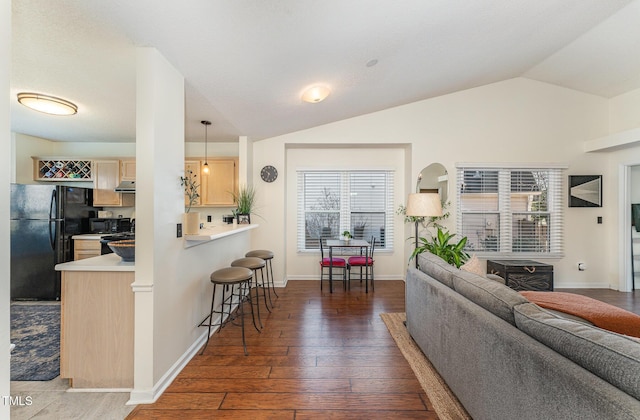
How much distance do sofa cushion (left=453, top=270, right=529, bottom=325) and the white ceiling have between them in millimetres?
2072

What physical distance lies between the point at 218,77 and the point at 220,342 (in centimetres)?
255

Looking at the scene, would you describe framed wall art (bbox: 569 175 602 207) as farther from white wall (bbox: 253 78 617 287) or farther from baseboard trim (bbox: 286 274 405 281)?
baseboard trim (bbox: 286 274 405 281)

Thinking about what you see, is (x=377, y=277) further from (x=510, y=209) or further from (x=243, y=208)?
(x=243, y=208)

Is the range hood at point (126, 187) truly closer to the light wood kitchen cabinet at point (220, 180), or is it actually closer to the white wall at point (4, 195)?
the light wood kitchen cabinet at point (220, 180)

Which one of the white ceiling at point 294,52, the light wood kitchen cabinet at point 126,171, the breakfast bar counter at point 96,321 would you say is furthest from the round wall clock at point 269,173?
the breakfast bar counter at point 96,321

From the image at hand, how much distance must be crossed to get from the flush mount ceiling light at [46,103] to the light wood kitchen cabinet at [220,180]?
5.96 ft

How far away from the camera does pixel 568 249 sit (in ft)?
14.6

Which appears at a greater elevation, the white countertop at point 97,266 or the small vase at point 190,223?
the small vase at point 190,223

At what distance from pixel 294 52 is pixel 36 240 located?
14.4 ft

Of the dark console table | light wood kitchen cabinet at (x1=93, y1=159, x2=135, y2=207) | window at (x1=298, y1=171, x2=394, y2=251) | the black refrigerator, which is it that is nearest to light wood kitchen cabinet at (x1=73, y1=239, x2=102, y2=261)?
the black refrigerator

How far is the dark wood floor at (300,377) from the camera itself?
1.75 meters

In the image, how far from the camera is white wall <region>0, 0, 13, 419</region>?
874 millimetres

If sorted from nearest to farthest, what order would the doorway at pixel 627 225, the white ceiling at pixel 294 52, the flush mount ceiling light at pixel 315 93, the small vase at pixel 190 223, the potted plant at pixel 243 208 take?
1. the white ceiling at pixel 294 52
2. the small vase at pixel 190 223
3. the flush mount ceiling light at pixel 315 93
4. the potted plant at pixel 243 208
5. the doorway at pixel 627 225

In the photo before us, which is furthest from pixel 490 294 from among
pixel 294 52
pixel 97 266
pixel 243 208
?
pixel 243 208
